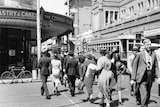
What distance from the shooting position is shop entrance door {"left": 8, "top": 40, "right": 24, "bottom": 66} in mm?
19931

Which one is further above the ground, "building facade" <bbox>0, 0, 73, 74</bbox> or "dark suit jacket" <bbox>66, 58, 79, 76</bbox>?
"building facade" <bbox>0, 0, 73, 74</bbox>

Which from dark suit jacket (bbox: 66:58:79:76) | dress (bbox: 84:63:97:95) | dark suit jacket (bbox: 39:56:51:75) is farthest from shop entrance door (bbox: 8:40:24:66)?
dress (bbox: 84:63:97:95)

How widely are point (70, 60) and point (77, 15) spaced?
58.3 meters

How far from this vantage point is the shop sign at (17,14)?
16469 millimetres

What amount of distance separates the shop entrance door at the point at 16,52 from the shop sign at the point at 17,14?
3.70 meters

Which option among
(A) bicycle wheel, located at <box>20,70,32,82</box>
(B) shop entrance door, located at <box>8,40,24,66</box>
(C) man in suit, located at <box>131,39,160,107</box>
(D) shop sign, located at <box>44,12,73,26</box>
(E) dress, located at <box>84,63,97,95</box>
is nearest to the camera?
(C) man in suit, located at <box>131,39,160,107</box>

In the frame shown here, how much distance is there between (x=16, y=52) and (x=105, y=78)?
1487cm

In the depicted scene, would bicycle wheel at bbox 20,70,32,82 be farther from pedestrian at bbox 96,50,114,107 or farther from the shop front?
pedestrian at bbox 96,50,114,107

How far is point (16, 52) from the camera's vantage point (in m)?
20.2

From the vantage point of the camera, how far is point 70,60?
376 inches

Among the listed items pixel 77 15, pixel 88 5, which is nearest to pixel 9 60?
pixel 77 15

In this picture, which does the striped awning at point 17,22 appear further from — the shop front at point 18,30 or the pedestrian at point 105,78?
the pedestrian at point 105,78

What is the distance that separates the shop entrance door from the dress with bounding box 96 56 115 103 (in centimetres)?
1419

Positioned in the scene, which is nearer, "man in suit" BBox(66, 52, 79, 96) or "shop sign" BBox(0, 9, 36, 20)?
"man in suit" BBox(66, 52, 79, 96)
